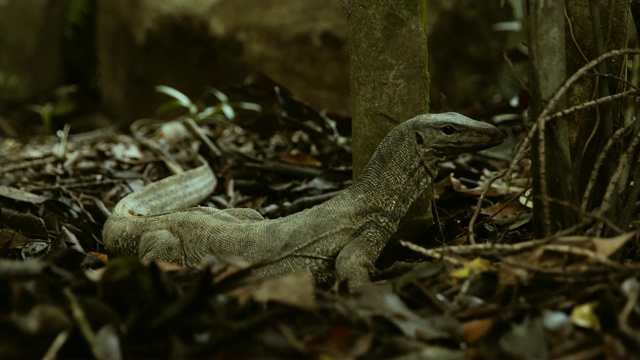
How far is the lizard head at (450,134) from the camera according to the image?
11.4 ft

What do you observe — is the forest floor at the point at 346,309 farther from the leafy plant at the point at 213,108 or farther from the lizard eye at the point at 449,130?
the leafy plant at the point at 213,108

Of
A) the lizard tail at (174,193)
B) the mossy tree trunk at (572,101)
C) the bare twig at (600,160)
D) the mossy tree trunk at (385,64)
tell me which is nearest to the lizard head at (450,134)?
the mossy tree trunk at (385,64)

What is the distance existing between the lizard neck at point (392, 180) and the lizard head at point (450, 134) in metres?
0.05

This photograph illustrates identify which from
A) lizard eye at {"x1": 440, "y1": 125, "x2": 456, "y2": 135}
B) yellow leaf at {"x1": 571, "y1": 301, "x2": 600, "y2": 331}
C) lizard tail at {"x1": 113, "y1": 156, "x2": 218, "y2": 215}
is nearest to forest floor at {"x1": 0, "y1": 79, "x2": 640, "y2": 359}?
yellow leaf at {"x1": 571, "y1": 301, "x2": 600, "y2": 331}

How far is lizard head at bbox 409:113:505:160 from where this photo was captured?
136 inches

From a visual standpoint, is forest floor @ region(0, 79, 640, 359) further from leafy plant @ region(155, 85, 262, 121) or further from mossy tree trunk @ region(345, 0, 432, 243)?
leafy plant @ region(155, 85, 262, 121)

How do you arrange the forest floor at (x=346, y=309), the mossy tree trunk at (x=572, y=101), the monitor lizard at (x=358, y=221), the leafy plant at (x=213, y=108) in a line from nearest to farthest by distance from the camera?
the forest floor at (x=346, y=309), the mossy tree trunk at (x=572, y=101), the monitor lizard at (x=358, y=221), the leafy plant at (x=213, y=108)

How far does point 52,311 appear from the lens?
6.85 feet

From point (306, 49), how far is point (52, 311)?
6487 millimetres

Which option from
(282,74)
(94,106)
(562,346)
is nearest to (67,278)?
(562,346)

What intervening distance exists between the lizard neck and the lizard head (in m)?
0.05

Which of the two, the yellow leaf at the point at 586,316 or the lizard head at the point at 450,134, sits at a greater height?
the lizard head at the point at 450,134

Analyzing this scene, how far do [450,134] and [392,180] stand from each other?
1.24ft

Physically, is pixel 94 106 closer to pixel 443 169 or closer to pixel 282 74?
pixel 282 74
